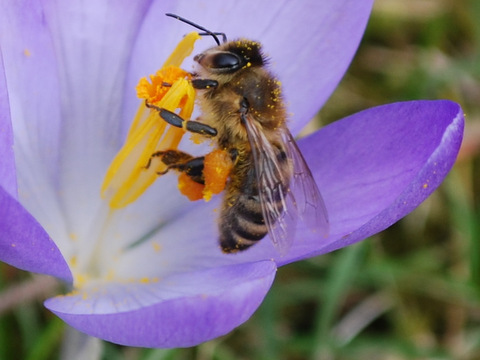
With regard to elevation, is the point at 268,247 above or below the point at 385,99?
above

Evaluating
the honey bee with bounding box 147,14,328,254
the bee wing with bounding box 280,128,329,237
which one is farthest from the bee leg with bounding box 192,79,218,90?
the bee wing with bounding box 280,128,329,237

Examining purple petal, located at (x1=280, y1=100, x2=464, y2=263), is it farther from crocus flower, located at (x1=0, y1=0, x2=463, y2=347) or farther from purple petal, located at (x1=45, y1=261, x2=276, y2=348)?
purple petal, located at (x1=45, y1=261, x2=276, y2=348)

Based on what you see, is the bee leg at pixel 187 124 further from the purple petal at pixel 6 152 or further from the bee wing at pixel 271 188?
the purple petal at pixel 6 152

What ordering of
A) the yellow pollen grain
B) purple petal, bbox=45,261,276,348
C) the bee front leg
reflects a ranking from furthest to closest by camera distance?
the yellow pollen grain < the bee front leg < purple petal, bbox=45,261,276,348

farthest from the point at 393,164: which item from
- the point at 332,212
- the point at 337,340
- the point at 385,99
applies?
the point at 385,99

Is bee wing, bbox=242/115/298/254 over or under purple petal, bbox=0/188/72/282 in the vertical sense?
under

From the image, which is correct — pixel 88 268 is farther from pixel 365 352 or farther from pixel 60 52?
pixel 365 352

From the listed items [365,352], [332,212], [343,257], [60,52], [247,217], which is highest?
[60,52]

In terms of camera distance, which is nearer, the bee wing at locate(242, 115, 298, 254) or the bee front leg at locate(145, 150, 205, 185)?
the bee wing at locate(242, 115, 298, 254)
